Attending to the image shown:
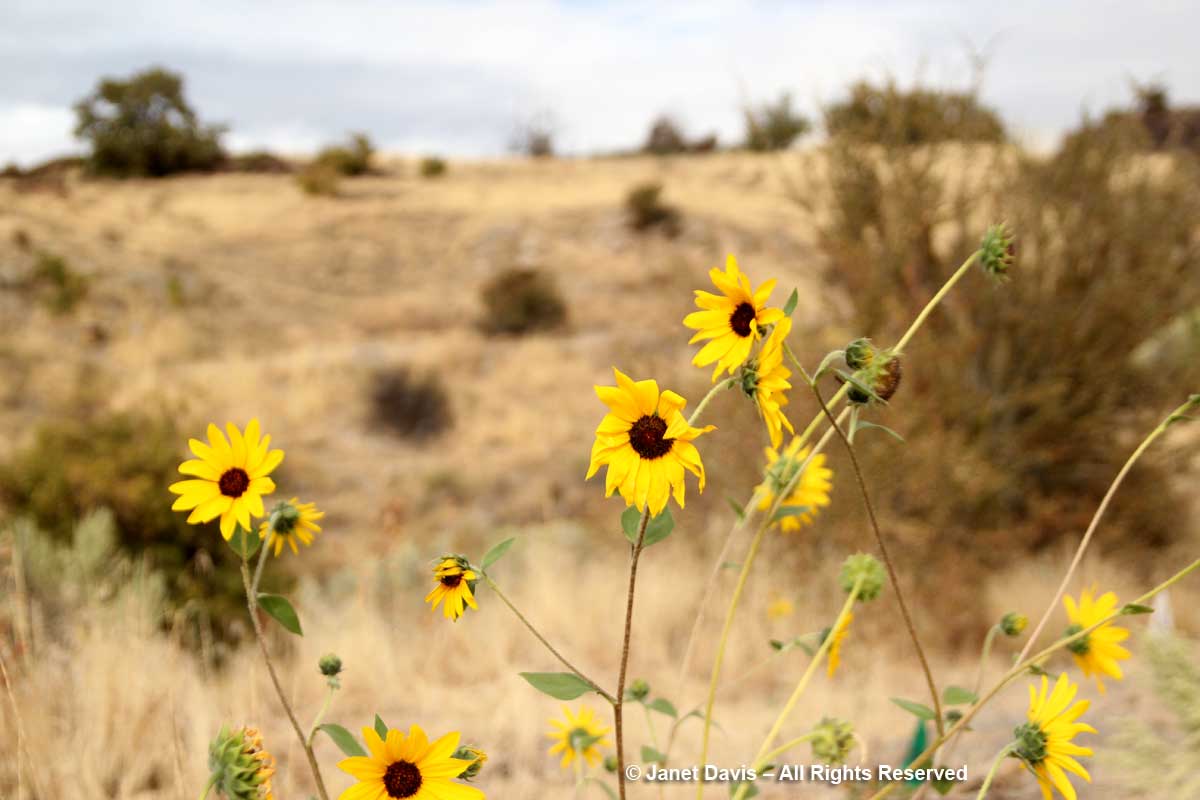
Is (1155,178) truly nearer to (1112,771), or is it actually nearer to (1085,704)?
(1112,771)

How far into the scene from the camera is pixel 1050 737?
3.71ft

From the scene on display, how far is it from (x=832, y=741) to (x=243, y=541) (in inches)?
34.1

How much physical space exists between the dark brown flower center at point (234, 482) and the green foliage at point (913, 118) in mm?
5135

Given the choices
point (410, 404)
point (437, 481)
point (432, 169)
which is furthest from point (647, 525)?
point (432, 169)

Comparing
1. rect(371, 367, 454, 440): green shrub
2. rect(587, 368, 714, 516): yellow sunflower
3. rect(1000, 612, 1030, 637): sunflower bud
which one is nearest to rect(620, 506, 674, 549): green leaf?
rect(587, 368, 714, 516): yellow sunflower

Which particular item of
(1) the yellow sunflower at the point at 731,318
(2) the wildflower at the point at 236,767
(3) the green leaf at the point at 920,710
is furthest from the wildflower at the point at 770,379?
(2) the wildflower at the point at 236,767

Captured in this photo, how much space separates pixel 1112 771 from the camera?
2.38m

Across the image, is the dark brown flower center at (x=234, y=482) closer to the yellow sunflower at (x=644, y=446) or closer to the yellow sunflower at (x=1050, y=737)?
the yellow sunflower at (x=644, y=446)

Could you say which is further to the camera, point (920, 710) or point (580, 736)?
point (580, 736)

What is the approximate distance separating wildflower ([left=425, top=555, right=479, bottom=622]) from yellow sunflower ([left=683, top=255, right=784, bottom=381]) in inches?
15.2

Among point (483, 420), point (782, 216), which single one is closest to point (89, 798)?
point (483, 420)

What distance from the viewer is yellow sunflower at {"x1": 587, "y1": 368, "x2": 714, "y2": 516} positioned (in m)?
0.95

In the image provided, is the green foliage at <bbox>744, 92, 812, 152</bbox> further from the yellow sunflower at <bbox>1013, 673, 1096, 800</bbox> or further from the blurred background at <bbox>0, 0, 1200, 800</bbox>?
the yellow sunflower at <bbox>1013, 673, 1096, 800</bbox>

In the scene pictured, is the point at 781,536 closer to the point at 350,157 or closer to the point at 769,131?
the point at 769,131
